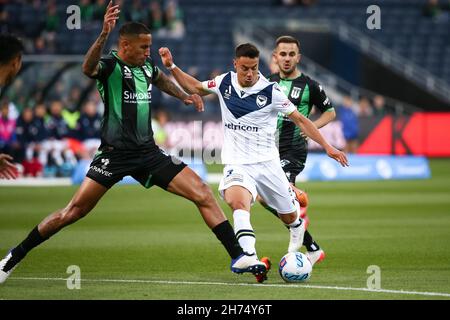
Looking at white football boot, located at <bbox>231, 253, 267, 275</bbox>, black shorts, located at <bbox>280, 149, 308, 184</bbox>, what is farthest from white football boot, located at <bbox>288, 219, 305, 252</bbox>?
white football boot, located at <bbox>231, 253, 267, 275</bbox>

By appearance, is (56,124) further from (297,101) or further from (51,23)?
(297,101)

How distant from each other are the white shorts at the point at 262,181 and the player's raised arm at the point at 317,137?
0.46 m

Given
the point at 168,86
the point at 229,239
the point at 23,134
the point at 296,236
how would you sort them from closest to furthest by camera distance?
the point at 229,239
the point at 168,86
the point at 296,236
the point at 23,134

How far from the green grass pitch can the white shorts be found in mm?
770

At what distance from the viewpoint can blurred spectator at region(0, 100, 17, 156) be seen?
2633cm

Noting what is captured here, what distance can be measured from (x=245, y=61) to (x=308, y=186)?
14.3m

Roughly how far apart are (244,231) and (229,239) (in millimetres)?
158

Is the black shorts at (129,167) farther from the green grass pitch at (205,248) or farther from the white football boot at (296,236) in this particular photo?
the white football boot at (296,236)

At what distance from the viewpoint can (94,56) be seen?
9.03m

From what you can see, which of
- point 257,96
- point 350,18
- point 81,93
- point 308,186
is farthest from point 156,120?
point 257,96

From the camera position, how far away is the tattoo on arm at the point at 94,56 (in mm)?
8938

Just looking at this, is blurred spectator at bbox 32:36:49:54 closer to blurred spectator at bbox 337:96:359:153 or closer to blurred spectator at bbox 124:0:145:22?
blurred spectator at bbox 124:0:145:22

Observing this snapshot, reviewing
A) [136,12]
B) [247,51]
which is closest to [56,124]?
[136,12]
